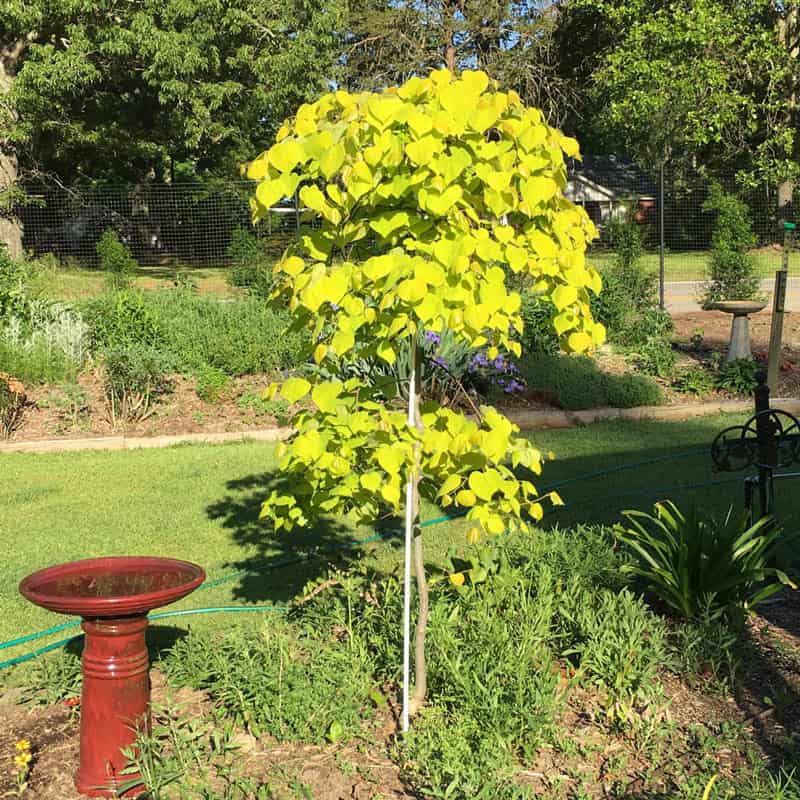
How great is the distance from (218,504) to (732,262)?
1000cm

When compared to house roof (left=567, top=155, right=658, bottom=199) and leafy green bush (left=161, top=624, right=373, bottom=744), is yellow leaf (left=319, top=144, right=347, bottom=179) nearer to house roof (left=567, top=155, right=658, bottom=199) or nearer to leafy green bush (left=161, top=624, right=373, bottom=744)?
leafy green bush (left=161, top=624, right=373, bottom=744)

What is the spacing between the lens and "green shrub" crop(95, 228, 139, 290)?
15.8 metres

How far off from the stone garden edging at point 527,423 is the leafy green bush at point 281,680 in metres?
3.59

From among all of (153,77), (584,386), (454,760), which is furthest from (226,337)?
(153,77)

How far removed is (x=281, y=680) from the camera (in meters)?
3.66

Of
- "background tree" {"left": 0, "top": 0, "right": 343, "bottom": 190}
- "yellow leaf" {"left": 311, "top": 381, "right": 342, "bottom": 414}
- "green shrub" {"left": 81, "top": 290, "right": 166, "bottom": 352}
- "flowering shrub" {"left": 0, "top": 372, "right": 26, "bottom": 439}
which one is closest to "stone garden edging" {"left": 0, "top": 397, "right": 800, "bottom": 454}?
"flowering shrub" {"left": 0, "top": 372, "right": 26, "bottom": 439}

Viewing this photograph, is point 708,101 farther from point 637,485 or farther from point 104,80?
point 637,485

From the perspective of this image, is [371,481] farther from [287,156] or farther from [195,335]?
[195,335]

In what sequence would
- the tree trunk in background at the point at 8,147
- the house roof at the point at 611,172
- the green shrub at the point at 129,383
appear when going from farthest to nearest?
the house roof at the point at 611,172, the tree trunk in background at the point at 8,147, the green shrub at the point at 129,383

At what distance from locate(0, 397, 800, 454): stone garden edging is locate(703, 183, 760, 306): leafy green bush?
16.0 ft

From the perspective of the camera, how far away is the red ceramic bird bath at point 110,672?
10.7 feet

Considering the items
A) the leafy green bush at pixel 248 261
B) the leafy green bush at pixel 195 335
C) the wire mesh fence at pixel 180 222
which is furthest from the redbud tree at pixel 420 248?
the wire mesh fence at pixel 180 222

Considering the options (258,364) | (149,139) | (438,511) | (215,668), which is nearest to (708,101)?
(149,139)

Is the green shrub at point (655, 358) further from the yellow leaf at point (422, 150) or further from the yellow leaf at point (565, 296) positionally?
the yellow leaf at point (422, 150)
